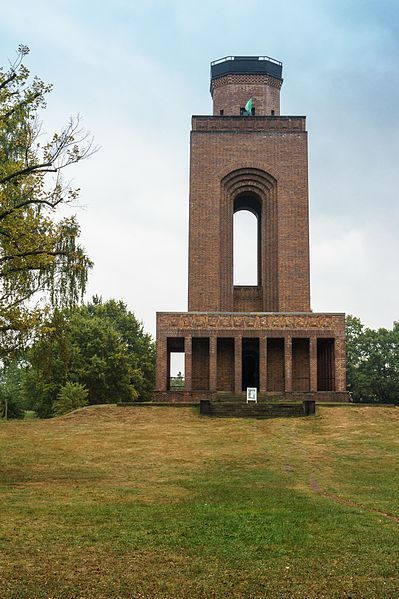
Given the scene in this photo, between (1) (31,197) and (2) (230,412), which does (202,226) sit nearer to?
(2) (230,412)

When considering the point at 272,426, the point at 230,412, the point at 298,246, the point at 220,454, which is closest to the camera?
the point at 220,454

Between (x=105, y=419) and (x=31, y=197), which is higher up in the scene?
(x=31, y=197)

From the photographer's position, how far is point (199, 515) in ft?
32.3

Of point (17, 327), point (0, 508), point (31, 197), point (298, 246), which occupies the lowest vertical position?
point (0, 508)

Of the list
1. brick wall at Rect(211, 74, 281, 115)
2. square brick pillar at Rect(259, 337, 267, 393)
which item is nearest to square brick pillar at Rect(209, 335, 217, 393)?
square brick pillar at Rect(259, 337, 267, 393)

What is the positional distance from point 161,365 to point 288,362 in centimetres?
635

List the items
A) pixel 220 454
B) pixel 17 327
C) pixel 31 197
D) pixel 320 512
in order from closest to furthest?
pixel 320 512 → pixel 17 327 → pixel 31 197 → pixel 220 454

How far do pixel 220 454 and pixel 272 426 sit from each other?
19.8 feet

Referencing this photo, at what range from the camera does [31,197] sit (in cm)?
1457

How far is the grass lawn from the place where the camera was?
6.56 meters

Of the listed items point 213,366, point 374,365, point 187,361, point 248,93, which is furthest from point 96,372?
point 374,365

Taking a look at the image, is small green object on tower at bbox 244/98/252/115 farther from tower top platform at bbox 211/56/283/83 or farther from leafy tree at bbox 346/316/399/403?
leafy tree at bbox 346/316/399/403

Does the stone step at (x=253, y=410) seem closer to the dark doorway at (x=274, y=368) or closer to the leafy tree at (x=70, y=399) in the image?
the dark doorway at (x=274, y=368)

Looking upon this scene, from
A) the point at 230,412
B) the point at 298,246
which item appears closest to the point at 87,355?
the point at 298,246
